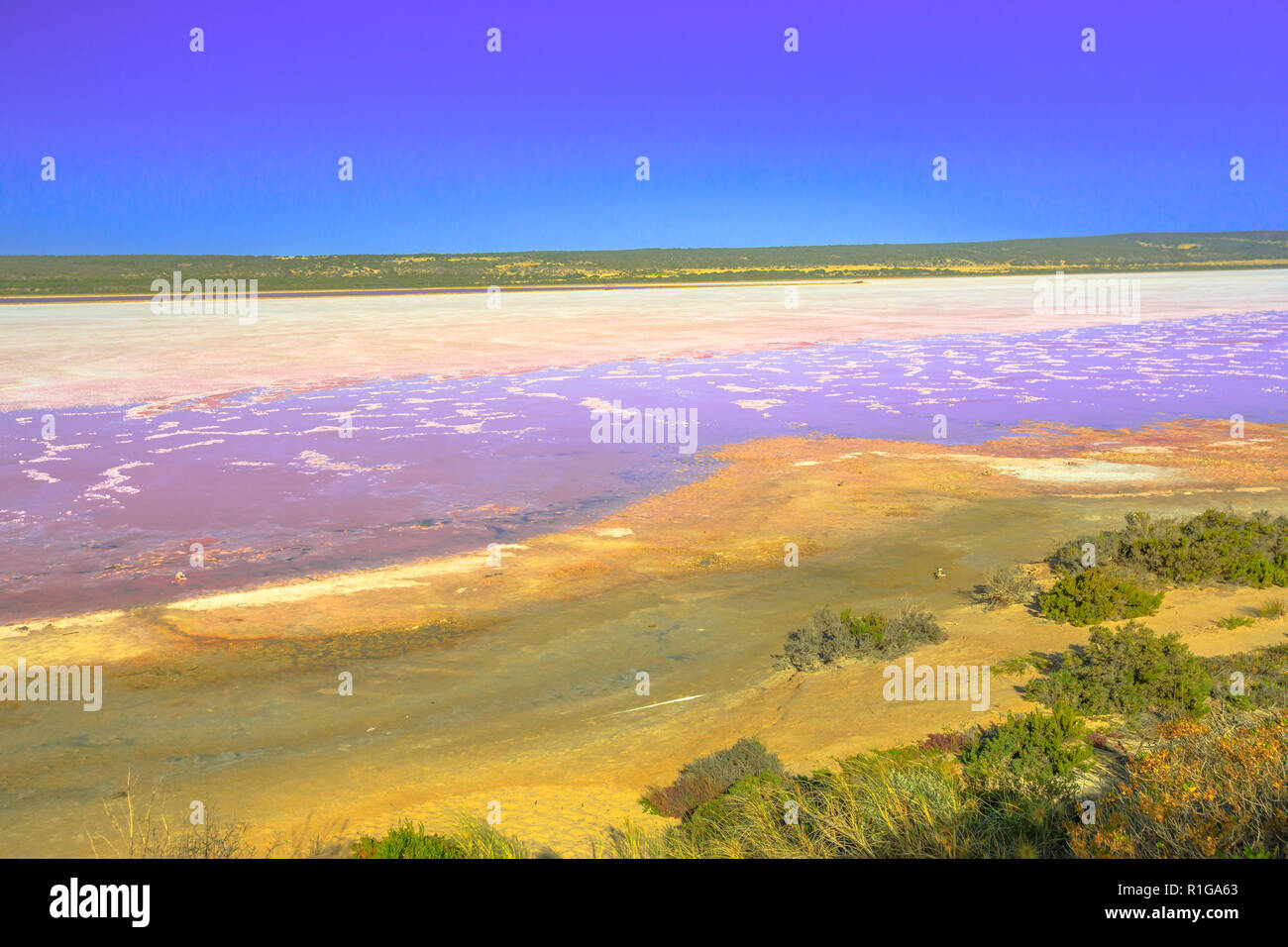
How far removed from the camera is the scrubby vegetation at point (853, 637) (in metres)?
7.17

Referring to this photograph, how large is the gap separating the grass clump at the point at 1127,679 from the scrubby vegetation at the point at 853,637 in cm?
101

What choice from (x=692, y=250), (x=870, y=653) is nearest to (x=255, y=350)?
(x=870, y=653)

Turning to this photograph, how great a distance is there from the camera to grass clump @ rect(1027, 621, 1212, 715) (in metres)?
6.03

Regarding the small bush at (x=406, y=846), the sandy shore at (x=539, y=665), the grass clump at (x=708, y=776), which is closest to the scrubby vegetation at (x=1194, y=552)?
the sandy shore at (x=539, y=665)

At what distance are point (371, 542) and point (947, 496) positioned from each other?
6.77 meters

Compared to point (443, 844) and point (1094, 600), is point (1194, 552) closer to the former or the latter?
point (1094, 600)

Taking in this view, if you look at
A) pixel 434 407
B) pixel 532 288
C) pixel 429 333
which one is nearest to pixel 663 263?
pixel 532 288

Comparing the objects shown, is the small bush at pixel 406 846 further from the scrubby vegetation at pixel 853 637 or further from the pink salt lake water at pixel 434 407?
the pink salt lake water at pixel 434 407

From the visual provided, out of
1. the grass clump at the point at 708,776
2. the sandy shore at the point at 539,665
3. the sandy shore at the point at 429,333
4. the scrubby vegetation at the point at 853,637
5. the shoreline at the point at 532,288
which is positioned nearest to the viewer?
the grass clump at the point at 708,776

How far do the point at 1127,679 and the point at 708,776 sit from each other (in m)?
2.85

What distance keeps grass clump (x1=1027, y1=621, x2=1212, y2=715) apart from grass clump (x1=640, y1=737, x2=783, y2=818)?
1973 mm

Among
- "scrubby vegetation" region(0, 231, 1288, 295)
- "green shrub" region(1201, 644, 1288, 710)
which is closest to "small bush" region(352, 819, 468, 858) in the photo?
"green shrub" region(1201, 644, 1288, 710)

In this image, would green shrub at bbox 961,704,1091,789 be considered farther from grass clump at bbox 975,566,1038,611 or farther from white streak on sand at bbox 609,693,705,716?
grass clump at bbox 975,566,1038,611
